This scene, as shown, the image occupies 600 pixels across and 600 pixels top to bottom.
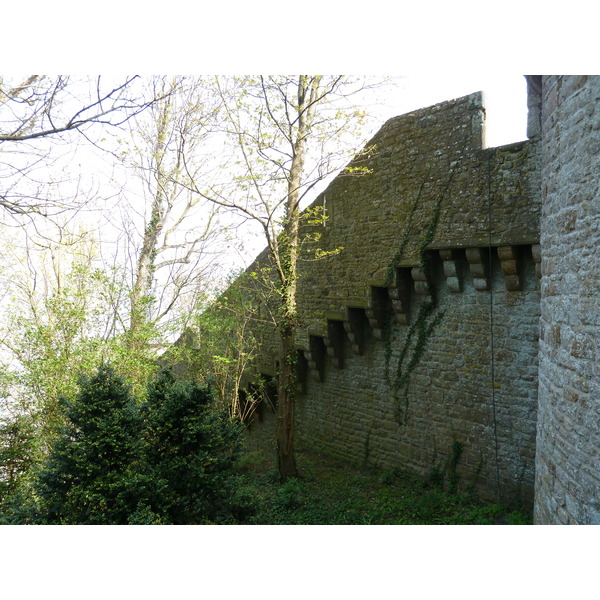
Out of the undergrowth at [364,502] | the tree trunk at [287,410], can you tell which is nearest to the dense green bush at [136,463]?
the undergrowth at [364,502]

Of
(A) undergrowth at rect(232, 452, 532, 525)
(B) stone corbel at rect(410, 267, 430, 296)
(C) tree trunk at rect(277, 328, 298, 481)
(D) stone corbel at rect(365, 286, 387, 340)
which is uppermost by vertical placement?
(B) stone corbel at rect(410, 267, 430, 296)

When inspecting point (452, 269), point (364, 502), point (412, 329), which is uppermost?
point (452, 269)

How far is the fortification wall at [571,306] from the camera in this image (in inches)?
98.0

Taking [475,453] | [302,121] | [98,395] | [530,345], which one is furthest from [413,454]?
[302,121]

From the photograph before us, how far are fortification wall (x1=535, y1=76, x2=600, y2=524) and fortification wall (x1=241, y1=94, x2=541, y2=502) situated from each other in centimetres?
144

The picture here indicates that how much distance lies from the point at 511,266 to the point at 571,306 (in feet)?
6.84

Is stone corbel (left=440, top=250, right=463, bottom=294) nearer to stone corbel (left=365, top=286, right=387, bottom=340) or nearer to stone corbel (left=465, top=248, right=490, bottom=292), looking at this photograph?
stone corbel (left=465, top=248, right=490, bottom=292)

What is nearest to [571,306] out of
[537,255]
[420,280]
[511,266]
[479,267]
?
[537,255]

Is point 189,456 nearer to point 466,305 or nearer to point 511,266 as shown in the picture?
point 466,305

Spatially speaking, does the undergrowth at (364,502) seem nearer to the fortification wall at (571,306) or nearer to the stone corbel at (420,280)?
the fortification wall at (571,306)

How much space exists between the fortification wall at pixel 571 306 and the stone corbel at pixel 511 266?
1320mm

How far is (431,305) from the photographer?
574 cm

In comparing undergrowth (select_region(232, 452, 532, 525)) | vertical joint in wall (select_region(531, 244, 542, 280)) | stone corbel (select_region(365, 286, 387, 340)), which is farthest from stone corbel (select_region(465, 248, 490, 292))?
undergrowth (select_region(232, 452, 532, 525))

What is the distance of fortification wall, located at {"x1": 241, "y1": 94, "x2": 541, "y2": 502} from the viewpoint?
482 centimetres
